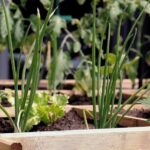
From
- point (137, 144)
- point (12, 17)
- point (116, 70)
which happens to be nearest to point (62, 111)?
point (116, 70)

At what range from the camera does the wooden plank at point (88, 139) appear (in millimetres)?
1296

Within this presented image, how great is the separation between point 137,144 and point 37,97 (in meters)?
0.52

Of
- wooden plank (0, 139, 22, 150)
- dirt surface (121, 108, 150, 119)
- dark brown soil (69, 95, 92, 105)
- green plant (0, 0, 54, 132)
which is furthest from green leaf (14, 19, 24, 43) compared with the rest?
wooden plank (0, 139, 22, 150)

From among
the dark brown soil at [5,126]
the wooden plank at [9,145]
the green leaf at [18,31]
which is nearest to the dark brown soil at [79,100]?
the green leaf at [18,31]

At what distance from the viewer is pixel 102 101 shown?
1.64 meters

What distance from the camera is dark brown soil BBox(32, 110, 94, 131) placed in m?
1.81

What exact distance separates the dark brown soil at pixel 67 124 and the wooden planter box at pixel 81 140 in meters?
0.38

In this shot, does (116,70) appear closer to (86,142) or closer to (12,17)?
(86,142)

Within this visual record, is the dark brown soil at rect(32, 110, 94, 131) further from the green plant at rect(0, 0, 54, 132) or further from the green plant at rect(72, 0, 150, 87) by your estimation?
the green plant at rect(72, 0, 150, 87)

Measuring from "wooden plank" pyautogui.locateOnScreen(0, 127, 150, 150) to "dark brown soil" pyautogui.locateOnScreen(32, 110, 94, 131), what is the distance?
38cm

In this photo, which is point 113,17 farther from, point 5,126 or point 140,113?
point 5,126

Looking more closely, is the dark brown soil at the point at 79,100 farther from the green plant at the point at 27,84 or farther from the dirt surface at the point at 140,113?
the green plant at the point at 27,84

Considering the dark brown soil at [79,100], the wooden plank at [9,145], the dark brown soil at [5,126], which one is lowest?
the dark brown soil at [79,100]

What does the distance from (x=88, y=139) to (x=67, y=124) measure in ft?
1.67
